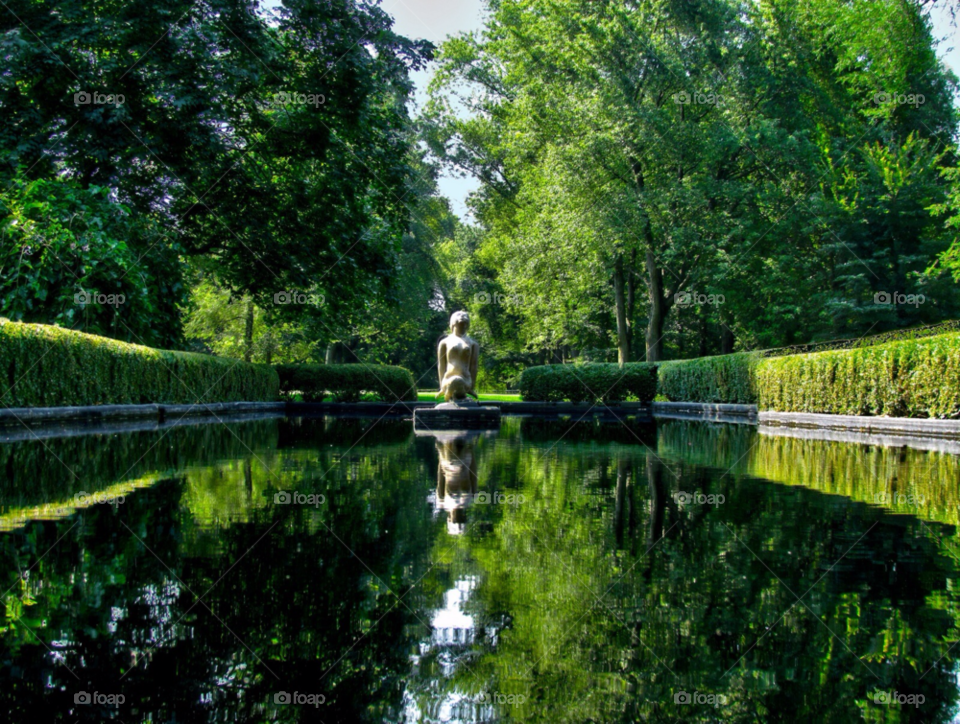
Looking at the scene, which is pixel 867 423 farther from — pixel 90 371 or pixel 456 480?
pixel 90 371

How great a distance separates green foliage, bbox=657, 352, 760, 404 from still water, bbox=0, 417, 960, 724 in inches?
702

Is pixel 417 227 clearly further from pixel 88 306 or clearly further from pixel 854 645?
pixel 854 645

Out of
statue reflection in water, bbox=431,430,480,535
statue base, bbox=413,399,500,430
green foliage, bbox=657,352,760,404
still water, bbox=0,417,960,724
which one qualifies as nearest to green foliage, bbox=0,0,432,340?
statue base, bbox=413,399,500,430

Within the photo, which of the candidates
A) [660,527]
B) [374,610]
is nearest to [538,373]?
[660,527]

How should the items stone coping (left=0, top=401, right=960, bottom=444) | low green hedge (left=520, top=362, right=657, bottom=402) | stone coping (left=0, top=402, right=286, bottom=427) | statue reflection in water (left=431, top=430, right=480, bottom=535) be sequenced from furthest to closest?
low green hedge (left=520, top=362, right=657, bottom=402), stone coping (left=0, top=401, right=960, bottom=444), stone coping (left=0, top=402, right=286, bottom=427), statue reflection in water (left=431, top=430, right=480, bottom=535)

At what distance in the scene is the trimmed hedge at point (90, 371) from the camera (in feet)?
38.3

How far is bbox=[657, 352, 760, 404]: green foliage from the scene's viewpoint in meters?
23.8

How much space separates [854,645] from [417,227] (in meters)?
40.7

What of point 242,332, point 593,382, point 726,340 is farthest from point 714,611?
point 726,340

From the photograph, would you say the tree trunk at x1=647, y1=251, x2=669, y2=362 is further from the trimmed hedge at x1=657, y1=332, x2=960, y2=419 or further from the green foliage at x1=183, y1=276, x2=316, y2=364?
the green foliage at x1=183, y1=276, x2=316, y2=364

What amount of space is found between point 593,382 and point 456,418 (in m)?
15.4

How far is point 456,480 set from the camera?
7.12 m

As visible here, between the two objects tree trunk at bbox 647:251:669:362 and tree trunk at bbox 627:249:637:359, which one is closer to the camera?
tree trunk at bbox 647:251:669:362

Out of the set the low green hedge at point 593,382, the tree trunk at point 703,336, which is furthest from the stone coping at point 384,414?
the tree trunk at point 703,336
